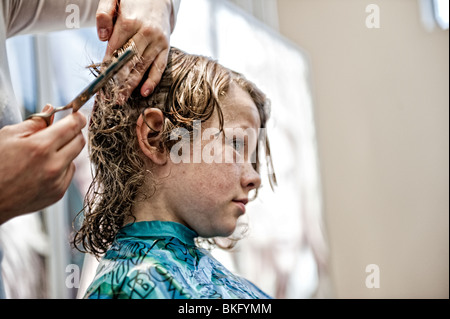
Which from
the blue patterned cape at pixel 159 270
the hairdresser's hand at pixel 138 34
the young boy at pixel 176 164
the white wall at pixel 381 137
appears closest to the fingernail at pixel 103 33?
the hairdresser's hand at pixel 138 34

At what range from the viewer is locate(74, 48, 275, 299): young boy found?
89 cm

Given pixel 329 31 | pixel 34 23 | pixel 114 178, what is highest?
pixel 329 31

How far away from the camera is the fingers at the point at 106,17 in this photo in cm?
88

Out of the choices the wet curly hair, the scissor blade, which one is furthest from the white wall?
the scissor blade

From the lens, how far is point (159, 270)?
2.58 feet

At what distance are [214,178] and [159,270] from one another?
0.20m

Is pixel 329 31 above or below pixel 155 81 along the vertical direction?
above

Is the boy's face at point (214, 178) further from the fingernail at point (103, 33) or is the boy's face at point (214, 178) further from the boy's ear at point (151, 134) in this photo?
the fingernail at point (103, 33)

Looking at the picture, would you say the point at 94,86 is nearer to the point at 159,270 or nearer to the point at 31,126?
the point at 31,126

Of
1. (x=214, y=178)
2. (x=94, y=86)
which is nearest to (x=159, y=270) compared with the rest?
(x=214, y=178)
